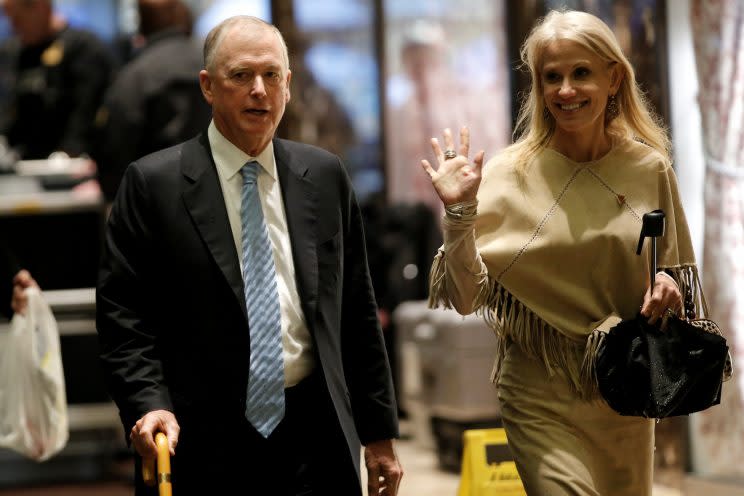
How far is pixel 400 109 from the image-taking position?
11.2 m

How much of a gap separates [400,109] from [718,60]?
5457mm

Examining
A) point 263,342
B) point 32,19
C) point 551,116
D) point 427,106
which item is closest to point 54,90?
point 32,19

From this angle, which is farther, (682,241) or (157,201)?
(682,241)

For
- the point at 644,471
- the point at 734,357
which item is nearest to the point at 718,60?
the point at 734,357

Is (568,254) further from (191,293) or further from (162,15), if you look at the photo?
(162,15)

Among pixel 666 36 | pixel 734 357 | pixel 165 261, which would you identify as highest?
pixel 666 36

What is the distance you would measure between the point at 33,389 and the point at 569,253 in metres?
2.05

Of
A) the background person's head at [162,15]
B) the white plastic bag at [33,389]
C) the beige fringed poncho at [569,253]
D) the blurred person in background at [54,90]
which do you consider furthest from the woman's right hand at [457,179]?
the blurred person in background at [54,90]

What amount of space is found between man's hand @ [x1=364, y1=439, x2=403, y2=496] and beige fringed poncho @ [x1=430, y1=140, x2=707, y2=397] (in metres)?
0.44

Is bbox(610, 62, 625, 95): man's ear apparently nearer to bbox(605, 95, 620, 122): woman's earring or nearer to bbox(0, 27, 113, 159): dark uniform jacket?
bbox(605, 95, 620, 122): woman's earring

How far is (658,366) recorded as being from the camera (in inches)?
143

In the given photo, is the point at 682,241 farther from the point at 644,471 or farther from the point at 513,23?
the point at 513,23

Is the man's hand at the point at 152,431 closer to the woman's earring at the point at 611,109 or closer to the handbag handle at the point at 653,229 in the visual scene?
the handbag handle at the point at 653,229

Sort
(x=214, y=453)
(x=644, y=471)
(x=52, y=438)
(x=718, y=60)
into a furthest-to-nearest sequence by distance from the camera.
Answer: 1. (x=718, y=60)
2. (x=52, y=438)
3. (x=644, y=471)
4. (x=214, y=453)
